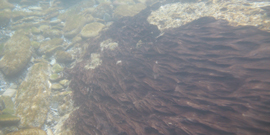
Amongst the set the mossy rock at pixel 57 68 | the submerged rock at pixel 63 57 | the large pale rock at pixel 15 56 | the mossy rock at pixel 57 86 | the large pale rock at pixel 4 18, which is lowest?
the mossy rock at pixel 57 86

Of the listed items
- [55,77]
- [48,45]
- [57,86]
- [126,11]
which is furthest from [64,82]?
[126,11]

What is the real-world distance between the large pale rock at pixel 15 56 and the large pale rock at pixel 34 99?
0.70 metres

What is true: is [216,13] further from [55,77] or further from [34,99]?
[34,99]

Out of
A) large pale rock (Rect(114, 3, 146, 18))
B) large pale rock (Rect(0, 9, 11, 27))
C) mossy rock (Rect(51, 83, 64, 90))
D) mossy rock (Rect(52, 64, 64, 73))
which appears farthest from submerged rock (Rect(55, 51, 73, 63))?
large pale rock (Rect(0, 9, 11, 27))

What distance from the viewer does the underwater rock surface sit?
234cm

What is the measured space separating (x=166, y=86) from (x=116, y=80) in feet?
6.38

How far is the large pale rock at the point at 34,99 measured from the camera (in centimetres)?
383

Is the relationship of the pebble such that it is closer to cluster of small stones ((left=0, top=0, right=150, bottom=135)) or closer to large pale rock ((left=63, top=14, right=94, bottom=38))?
cluster of small stones ((left=0, top=0, right=150, bottom=135))

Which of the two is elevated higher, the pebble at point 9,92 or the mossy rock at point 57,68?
the mossy rock at point 57,68

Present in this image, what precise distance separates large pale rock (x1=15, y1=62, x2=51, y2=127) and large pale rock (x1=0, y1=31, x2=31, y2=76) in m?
0.70

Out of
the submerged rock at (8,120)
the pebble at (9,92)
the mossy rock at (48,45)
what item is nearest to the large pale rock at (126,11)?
the mossy rock at (48,45)

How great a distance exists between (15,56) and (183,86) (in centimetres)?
815

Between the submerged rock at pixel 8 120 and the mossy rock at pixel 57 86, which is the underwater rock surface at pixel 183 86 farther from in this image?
the submerged rock at pixel 8 120

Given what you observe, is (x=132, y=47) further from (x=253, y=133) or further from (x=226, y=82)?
(x=253, y=133)
